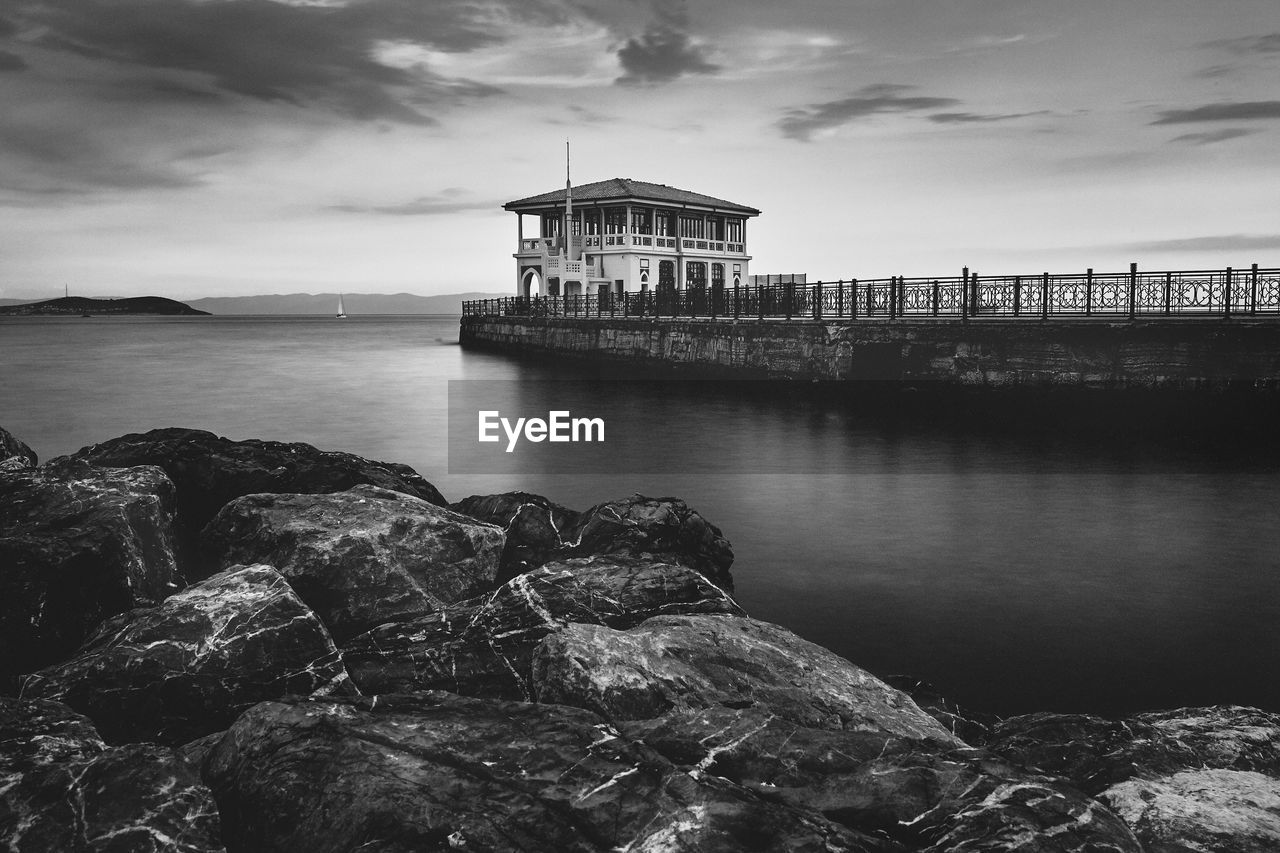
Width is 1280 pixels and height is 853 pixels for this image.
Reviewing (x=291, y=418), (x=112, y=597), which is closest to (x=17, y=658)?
(x=112, y=597)

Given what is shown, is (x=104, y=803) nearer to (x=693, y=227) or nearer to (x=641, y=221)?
(x=641, y=221)

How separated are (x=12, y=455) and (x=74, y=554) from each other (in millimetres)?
5036

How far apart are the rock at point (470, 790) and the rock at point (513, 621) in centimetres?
123

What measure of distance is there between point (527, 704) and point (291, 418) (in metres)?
22.8

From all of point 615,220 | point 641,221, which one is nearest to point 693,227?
point 641,221

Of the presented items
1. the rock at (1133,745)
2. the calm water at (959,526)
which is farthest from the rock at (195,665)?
the calm water at (959,526)

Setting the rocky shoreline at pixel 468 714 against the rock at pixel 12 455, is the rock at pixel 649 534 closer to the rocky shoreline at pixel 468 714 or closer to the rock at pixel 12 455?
the rocky shoreline at pixel 468 714

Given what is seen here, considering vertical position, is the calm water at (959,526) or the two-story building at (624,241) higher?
the two-story building at (624,241)

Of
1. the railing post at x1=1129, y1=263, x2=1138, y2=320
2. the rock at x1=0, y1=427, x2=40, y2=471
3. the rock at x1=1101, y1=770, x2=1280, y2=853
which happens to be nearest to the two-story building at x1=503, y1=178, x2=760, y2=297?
the railing post at x1=1129, y1=263, x2=1138, y2=320

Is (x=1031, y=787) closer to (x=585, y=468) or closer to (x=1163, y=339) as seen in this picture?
(x=585, y=468)

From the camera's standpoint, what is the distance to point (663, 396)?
28422 millimetres

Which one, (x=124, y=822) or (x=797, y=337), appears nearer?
(x=124, y=822)

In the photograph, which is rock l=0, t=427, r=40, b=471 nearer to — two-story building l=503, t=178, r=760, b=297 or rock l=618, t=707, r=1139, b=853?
rock l=618, t=707, r=1139, b=853

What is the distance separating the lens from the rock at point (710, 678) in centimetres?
468
